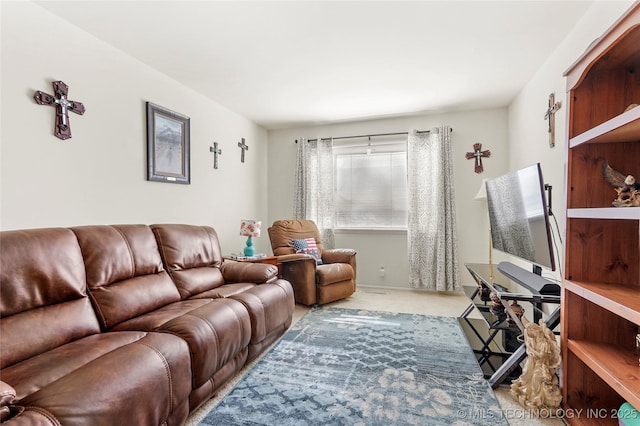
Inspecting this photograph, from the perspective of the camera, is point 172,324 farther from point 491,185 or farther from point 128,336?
point 491,185

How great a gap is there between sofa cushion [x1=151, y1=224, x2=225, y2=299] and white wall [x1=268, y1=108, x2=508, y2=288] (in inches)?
85.9

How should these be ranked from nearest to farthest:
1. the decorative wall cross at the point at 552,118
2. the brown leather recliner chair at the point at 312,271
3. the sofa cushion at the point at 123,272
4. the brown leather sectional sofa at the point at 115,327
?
the brown leather sectional sofa at the point at 115,327 < the sofa cushion at the point at 123,272 < the decorative wall cross at the point at 552,118 < the brown leather recliner chair at the point at 312,271

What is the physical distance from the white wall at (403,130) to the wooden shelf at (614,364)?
266 centimetres

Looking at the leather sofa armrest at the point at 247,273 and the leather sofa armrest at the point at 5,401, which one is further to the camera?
the leather sofa armrest at the point at 247,273

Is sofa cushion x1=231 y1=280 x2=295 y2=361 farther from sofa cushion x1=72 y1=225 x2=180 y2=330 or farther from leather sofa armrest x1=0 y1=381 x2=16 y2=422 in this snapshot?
leather sofa armrest x1=0 y1=381 x2=16 y2=422

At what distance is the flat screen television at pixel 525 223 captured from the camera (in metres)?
1.80

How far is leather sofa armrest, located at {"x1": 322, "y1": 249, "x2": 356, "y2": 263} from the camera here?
383 cm

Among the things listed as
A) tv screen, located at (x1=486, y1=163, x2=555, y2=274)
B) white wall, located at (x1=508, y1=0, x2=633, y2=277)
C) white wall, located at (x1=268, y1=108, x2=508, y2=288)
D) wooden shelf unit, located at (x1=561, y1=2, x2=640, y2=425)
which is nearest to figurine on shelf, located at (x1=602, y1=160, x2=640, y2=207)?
wooden shelf unit, located at (x1=561, y1=2, x2=640, y2=425)

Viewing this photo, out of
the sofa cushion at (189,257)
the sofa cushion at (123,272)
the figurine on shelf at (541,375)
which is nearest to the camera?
the figurine on shelf at (541,375)

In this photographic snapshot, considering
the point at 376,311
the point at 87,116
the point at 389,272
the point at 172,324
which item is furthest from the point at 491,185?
the point at 87,116

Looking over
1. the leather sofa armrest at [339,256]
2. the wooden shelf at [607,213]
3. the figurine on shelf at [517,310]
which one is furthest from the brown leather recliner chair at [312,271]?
the wooden shelf at [607,213]

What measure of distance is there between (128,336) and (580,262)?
2.33 m

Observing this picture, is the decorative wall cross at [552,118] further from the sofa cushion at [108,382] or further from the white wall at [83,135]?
the white wall at [83,135]

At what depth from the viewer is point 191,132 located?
329cm
